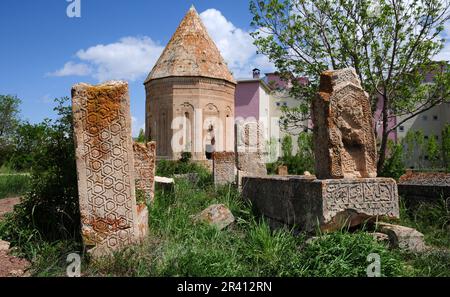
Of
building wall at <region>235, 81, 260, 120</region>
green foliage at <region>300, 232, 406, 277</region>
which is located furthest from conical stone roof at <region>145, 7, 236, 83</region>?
green foliage at <region>300, 232, 406, 277</region>

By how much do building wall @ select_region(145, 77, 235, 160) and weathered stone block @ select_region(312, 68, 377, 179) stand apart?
17.9 m

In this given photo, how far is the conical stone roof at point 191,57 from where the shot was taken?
74.7 ft

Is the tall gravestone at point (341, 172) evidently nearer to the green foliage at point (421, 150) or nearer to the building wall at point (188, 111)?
the building wall at point (188, 111)

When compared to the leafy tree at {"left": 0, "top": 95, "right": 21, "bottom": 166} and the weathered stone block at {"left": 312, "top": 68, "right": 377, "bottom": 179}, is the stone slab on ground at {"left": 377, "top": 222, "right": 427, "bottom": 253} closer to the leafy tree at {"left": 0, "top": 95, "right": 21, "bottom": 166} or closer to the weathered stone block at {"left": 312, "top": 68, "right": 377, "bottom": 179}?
the weathered stone block at {"left": 312, "top": 68, "right": 377, "bottom": 179}

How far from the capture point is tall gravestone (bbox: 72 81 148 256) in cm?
388

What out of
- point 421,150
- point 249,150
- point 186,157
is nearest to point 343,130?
point 249,150

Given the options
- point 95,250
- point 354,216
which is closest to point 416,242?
point 354,216

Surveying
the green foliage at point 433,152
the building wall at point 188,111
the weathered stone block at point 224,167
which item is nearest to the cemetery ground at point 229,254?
the weathered stone block at point 224,167

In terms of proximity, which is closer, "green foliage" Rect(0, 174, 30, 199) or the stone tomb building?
"green foliage" Rect(0, 174, 30, 199)

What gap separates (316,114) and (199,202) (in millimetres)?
3009

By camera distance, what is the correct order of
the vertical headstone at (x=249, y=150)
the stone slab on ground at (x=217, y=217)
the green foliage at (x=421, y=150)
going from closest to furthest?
the stone slab on ground at (x=217, y=217) → the vertical headstone at (x=249, y=150) → the green foliage at (x=421, y=150)

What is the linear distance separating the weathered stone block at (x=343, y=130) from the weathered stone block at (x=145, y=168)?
9.36 ft

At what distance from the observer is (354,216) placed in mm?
4340
